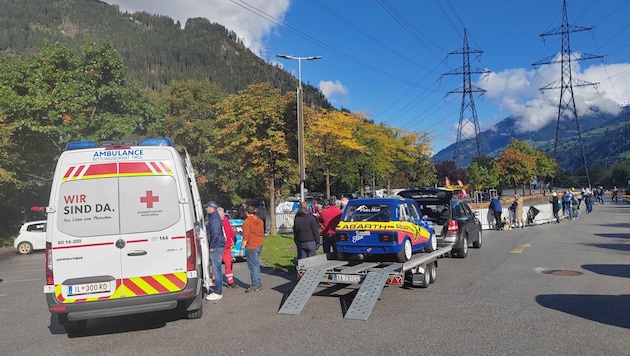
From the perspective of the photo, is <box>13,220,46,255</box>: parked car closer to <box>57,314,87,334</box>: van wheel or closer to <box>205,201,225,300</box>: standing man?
<box>205,201,225,300</box>: standing man

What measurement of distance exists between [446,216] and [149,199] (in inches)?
375

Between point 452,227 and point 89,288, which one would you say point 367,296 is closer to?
point 89,288

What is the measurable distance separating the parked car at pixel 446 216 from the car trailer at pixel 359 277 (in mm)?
3557

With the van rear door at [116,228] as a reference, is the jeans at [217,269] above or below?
below

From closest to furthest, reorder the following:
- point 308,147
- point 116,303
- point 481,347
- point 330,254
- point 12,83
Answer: point 481,347, point 116,303, point 330,254, point 308,147, point 12,83

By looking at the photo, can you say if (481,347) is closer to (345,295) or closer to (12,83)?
(345,295)

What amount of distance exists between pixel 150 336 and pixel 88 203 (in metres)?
2.08

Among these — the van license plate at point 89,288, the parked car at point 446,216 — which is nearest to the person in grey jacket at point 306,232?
the parked car at point 446,216

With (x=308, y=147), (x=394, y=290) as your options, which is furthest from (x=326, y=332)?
(x=308, y=147)

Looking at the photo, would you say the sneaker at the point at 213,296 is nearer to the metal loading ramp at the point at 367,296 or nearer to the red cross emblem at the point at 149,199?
the metal loading ramp at the point at 367,296

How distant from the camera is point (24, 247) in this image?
2341cm


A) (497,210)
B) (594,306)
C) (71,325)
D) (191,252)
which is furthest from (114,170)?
(497,210)

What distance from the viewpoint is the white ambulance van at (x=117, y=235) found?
674 cm

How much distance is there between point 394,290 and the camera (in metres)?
9.88
